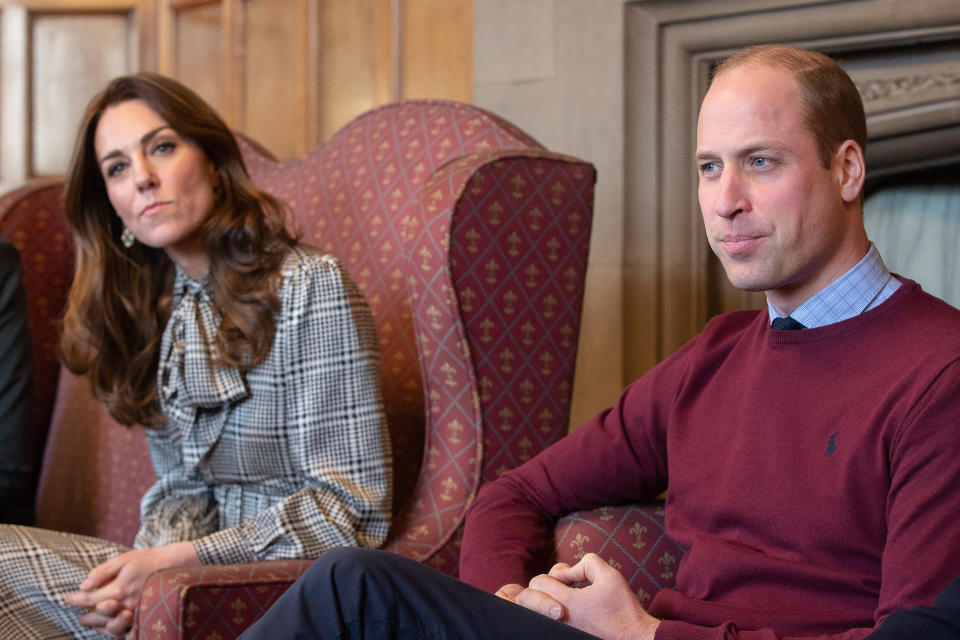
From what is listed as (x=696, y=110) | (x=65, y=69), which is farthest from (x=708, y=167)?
(x=65, y=69)

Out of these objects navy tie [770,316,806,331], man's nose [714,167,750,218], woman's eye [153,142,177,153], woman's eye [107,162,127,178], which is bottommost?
navy tie [770,316,806,331]

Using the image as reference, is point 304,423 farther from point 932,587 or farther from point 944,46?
point 944,46

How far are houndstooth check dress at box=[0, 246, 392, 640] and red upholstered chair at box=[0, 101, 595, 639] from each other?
10 cm

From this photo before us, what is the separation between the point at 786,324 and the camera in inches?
53.0

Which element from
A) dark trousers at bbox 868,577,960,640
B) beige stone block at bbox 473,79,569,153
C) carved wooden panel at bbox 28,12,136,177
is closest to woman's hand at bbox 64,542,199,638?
dark trousers at bbox 868,577,960,640

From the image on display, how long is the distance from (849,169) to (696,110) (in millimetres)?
1235

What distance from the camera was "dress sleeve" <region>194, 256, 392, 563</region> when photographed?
5.77ft

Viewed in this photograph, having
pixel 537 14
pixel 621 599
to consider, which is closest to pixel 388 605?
pixel 621 599

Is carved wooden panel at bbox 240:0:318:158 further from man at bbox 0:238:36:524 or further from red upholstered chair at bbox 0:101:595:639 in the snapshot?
man at bbox 0:238:36:524

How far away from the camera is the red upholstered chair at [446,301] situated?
1819 millimetres

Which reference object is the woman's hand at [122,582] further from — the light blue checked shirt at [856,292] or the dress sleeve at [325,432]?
the light blue checked shirt at [856,292]

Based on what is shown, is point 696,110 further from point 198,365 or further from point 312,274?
point 198,365

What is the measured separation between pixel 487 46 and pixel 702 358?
4.95ft

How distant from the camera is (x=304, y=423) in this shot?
1.82m
